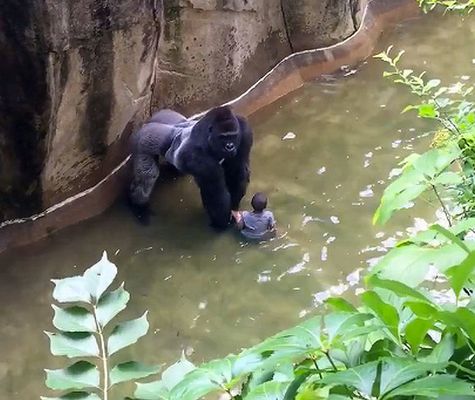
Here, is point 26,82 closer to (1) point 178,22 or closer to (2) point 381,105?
(1) point 178,22

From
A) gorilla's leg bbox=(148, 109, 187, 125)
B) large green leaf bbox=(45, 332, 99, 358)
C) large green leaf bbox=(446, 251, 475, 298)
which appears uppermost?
large green leaf bbox=(446, 251, 475, 298)

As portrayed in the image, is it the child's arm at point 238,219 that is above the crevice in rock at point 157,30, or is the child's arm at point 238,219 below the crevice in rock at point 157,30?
below

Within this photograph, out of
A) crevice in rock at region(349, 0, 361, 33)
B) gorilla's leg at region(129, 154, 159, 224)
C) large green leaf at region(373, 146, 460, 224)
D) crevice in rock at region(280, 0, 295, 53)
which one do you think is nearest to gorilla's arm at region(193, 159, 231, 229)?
gorilla's leg at region(129, 154, 159, 224)

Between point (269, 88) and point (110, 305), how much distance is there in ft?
14.0

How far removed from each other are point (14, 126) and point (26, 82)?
22 centimetres

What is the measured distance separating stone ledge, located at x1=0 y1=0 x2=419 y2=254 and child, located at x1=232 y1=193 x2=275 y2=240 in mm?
748

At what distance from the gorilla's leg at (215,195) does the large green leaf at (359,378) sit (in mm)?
3043

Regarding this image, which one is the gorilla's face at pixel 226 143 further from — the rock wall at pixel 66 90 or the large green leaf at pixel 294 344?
the large green leaf at pixel 294 344

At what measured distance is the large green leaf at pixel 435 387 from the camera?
0.72 metres

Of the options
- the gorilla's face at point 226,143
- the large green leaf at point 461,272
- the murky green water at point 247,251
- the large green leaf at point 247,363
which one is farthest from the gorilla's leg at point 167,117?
the large green leaf at point 461,272

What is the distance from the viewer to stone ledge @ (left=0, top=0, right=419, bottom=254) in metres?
3.85

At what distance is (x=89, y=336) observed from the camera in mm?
941

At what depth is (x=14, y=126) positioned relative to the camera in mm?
3654

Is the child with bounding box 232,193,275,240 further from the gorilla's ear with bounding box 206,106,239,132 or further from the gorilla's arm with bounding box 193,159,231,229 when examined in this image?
the gorilla's ear with bounding box 206,106,239,132
